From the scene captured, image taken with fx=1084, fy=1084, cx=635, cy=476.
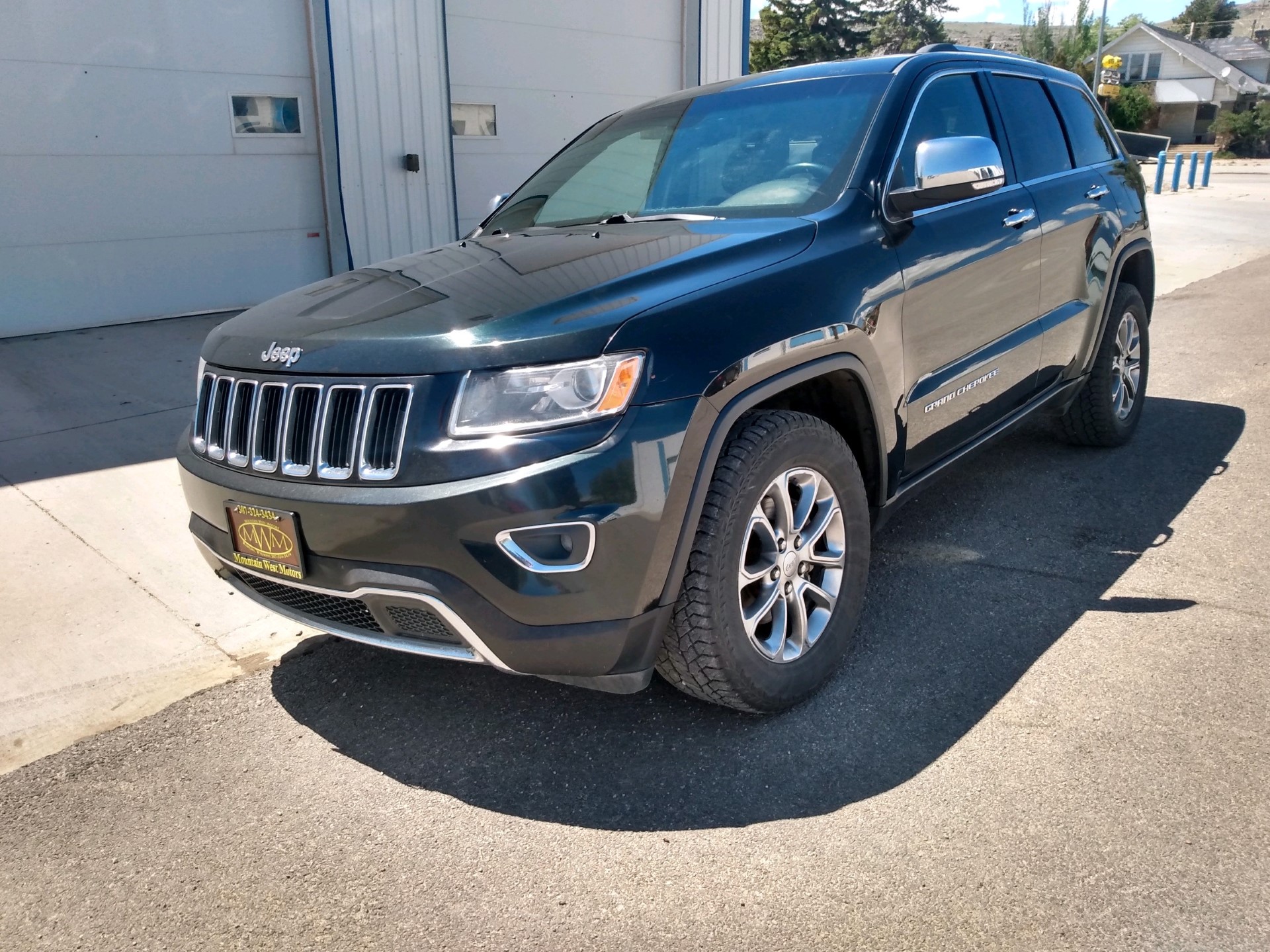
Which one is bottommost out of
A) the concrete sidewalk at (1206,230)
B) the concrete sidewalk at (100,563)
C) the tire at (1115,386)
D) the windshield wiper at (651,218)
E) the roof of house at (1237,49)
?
the concrete sidewalk at (1206,230)

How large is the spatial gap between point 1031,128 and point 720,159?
160cm

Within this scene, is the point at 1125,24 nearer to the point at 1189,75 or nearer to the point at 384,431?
the point at 1189,75

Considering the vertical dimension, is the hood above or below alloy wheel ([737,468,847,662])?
above

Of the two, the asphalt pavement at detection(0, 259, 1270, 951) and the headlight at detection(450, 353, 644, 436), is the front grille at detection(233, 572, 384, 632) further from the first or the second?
the headlight at detection(450, 353, 644, 436)

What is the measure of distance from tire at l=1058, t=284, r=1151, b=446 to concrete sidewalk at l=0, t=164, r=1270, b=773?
387 centimetres

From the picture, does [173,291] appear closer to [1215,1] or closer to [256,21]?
[256,21]

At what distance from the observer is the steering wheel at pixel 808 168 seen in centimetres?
357

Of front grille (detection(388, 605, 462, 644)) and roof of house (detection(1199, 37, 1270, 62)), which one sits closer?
front grille (detection(388, 605, 462, 644))

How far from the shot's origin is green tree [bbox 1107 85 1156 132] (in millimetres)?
54906

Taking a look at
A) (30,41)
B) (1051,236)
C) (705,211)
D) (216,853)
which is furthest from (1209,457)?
(30,41)

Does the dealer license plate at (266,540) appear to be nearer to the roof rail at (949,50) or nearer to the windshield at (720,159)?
the windshield at (720,159)

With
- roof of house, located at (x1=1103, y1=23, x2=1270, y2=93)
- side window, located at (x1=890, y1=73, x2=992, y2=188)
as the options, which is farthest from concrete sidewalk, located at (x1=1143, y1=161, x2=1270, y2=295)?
roof of house, located at (x1=1103, y1=23, x2=1270, y2=93)

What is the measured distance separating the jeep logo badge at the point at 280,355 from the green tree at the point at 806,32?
5918 centimetres

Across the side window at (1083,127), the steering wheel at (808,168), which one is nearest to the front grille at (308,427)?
the steering wheel at (808,168)
